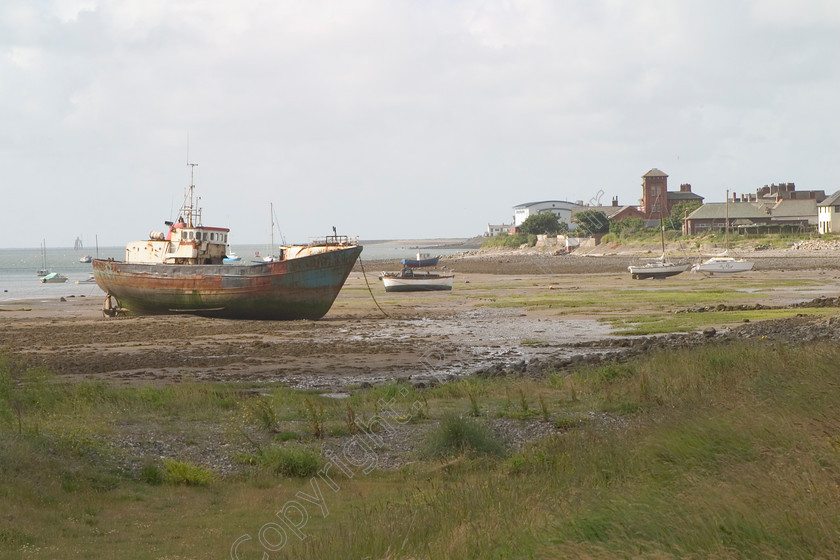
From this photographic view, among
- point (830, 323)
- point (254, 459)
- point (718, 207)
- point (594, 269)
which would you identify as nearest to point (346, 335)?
point (830, 323)

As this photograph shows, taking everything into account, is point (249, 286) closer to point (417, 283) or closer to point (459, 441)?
point (417, 283)

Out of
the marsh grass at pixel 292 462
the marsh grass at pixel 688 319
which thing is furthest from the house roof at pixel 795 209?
the marsh grass at pixel 292 462

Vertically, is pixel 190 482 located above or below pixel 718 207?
below

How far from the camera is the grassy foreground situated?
6551mm

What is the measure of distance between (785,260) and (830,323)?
58.4m

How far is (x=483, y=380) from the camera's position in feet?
67.8

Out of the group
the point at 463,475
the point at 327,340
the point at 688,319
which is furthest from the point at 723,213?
the point at 463,475

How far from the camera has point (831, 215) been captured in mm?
99625

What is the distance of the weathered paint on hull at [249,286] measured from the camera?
39906mm

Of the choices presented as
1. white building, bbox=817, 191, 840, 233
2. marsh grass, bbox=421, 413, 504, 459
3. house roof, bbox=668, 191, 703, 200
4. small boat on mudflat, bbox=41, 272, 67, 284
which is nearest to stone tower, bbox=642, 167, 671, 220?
house roof, bbox=668, 191, 703, 200

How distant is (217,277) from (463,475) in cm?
3066

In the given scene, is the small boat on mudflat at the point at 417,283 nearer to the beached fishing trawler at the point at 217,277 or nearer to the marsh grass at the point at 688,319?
the beached fishing trawler at the point at 217,277

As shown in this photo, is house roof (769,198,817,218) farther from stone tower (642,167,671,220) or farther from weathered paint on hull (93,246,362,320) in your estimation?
weathered paint on hull (93,246,362,320)

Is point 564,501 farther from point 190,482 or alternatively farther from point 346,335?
point 346,335
